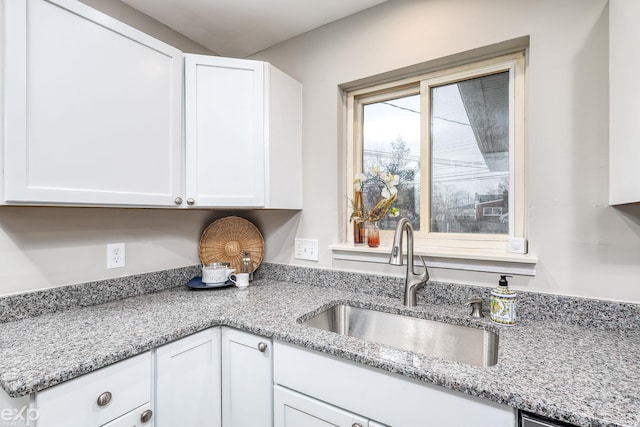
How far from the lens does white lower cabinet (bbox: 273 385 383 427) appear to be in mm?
975

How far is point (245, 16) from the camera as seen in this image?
1664mm

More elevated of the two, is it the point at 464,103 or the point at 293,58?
the point at 293,58

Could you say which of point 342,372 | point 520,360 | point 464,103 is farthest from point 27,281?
point 464,103

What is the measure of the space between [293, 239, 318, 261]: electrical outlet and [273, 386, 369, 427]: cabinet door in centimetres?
78

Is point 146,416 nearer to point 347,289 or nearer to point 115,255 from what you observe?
point 115,255

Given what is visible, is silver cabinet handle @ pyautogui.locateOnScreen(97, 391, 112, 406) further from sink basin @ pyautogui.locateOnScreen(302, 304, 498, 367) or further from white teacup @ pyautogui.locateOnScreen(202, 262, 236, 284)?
white teacup @ pyautogui.locateOnScreen(202, 262, 236, 284)

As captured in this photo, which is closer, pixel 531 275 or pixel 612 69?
pixel 612 69

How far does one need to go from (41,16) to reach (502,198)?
72.5 inches

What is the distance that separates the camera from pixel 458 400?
0.82m

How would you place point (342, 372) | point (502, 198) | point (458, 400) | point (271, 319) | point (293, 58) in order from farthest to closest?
point (293, 58)
point (502, 198)
point (271, 319)
point (342, 372)
point (458, 400)

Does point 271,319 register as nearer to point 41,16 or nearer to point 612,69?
point 41,16

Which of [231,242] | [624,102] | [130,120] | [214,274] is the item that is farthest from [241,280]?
[624,102]

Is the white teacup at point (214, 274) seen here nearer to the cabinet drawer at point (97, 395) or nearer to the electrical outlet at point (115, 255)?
the electrical outlet at point (115, 255)

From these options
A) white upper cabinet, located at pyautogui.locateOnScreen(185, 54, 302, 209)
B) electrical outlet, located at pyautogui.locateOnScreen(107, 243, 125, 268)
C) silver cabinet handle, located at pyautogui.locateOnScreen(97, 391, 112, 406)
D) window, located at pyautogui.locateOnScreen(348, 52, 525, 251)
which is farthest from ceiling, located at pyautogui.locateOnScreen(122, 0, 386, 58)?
silver cabinet handle, located at pyautogui.locateOnScreen(97, 391, 112, 406)
